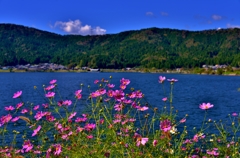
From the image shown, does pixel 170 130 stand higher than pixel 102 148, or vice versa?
pixel 170 130

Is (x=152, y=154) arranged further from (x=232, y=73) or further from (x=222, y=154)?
(x=232, y=73)

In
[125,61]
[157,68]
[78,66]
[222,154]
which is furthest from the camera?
[125,61]

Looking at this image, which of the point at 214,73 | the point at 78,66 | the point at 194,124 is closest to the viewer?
the point at 194,124

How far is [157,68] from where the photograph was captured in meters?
167

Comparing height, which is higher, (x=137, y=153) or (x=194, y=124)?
(x=137, y=153)

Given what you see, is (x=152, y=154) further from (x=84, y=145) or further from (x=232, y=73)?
(x=232, y=73)

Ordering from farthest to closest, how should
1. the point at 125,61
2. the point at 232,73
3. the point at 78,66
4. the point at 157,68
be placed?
the point at 125,61 → the point at 78,66 → the point at 157,68 → the point at 232,73

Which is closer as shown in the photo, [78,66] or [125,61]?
[78,66]

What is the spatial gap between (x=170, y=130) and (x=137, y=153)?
42 cm

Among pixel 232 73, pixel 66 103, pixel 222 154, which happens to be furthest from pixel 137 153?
pixel 232 73

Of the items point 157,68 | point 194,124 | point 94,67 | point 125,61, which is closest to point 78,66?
point 94,67

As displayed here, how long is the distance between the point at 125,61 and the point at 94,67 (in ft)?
92.2

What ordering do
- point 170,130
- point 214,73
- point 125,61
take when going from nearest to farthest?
1. point 170,130
2. point 214,73
3. point 125,61

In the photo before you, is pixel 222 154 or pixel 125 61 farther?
pixel 125 61
